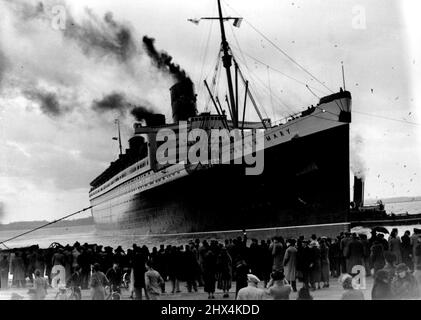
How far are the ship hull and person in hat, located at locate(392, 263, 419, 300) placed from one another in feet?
50.6

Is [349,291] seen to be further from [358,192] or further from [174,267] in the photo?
[358,192]

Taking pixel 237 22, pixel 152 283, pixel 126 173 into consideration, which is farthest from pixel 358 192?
pixel 152 283

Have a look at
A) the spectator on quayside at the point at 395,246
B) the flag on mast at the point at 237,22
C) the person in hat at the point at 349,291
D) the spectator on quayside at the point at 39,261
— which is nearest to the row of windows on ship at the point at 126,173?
the flag on mast at the point at 237,22

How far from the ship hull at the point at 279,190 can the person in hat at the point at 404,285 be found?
608 inches

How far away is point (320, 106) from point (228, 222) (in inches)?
328

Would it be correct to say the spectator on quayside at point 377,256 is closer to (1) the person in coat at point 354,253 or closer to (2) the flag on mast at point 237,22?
(1) the person in coat at point 354,253

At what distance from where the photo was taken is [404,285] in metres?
7.88

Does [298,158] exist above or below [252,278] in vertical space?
above

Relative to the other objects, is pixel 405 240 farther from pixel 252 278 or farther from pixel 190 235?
pixel 190 235

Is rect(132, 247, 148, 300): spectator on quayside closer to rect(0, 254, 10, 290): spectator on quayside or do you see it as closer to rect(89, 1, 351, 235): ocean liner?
rect(0, 254, 10, 290): spectator on quayside

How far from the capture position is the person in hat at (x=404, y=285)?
784 cm

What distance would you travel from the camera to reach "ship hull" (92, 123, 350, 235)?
925 inches
